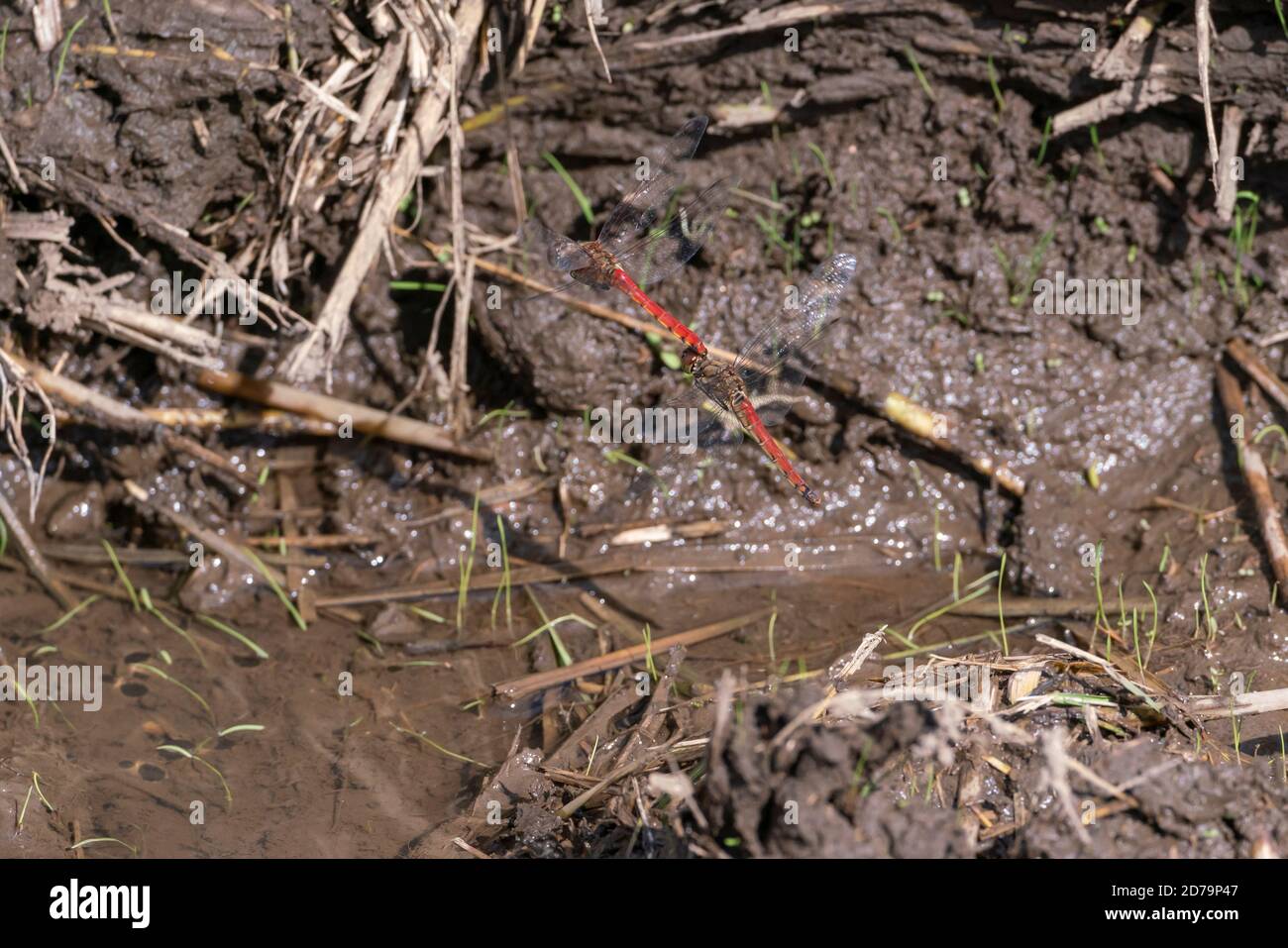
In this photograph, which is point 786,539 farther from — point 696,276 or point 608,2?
point 608,2

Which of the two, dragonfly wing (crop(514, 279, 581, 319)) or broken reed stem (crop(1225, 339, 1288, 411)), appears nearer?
broken reed stem (crop(1225, 339, 1288, 411))

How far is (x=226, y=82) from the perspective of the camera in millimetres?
4289

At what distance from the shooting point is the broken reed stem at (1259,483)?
13.8 ft

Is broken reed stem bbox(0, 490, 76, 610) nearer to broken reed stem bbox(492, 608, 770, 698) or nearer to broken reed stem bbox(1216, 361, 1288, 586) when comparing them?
broken reed stem bbox(492, 608, 770, 698)

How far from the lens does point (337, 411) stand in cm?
491

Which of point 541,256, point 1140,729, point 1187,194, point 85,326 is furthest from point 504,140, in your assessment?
point 1140,729

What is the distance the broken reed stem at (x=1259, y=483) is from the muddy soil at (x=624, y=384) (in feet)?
0.24

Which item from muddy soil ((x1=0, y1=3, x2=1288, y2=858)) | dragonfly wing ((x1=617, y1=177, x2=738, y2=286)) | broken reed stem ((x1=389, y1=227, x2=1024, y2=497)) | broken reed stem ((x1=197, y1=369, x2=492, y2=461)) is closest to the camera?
muddy soil ((x1=0, y1=3, x2=1288, y2=858))

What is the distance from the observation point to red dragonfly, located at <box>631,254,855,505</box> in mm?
4207

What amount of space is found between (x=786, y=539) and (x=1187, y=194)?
212 centimetres

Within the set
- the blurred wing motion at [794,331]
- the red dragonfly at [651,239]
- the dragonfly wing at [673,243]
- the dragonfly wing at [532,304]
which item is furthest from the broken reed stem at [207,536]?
the blurred wing motion at [794,331]

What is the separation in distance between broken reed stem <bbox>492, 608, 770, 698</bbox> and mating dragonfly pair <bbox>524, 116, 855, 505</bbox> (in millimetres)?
708

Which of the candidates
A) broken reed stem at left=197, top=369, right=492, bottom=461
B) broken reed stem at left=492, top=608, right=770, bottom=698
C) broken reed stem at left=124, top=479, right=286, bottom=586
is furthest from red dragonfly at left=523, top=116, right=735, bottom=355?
broken reed stem at left=124, top=479, right=286, bottom=586

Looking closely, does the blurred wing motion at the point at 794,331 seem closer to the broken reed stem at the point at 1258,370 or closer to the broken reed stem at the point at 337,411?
the broken reed stem at the point at 337,411
